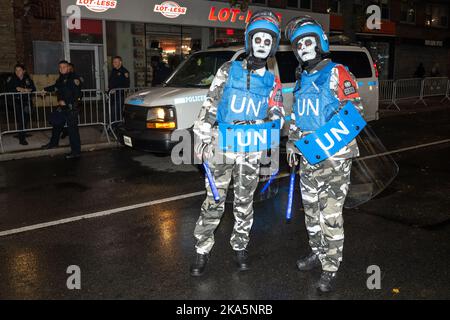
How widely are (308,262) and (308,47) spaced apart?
190cm

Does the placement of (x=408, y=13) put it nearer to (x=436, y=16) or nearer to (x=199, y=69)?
(x=436, y=16)

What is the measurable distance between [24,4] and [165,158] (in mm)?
10080

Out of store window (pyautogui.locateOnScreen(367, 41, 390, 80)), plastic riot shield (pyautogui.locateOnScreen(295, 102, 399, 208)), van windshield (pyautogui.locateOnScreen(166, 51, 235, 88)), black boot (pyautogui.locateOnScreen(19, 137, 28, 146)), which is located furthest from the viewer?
store window (pyautogui.locateOnScreen(367, 41, 390, 80))

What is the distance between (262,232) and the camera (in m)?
5.19

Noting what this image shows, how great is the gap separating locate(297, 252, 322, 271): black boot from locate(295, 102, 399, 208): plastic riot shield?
956 millimetres

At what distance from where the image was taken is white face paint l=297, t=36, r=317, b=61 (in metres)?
3.82

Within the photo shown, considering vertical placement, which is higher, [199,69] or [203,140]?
[199,69]

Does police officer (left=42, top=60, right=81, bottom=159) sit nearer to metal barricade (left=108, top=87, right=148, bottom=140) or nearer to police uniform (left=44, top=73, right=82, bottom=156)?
police uniform (left=44, top=73, right=82, bottom=156)

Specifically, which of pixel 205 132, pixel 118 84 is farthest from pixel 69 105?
pixel 205 132

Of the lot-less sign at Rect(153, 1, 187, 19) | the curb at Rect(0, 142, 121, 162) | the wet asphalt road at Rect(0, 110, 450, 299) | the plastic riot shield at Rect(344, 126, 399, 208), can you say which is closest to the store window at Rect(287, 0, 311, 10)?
the lot-less sign at Rect(153, 1, 187, 19)

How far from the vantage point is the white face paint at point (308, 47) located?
3.82 metres

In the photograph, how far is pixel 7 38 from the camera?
15453 millimetres
